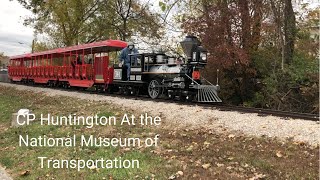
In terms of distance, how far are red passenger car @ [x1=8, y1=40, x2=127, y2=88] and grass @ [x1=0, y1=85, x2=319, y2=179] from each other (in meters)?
9.17

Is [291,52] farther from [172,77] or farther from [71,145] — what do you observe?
[71,145]

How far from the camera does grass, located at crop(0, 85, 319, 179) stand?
6012mm

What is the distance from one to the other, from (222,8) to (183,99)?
4.97 metres

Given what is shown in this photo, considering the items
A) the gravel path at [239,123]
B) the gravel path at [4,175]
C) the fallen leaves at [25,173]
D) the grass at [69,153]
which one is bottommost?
the gravel path at [4,175]

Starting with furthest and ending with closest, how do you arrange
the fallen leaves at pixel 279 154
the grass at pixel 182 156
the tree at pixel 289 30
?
1. the tree at pixel 289 30
2. the fallen leaves at pixel 279 154
3. the grass at pixel 182 156

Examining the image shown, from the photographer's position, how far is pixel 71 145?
9.26 m

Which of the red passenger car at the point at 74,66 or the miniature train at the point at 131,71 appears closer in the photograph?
the miniature train at the point at 131,71

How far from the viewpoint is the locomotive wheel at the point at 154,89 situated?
51.6ft

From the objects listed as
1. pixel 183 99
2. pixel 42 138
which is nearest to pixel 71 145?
pixel 42 138

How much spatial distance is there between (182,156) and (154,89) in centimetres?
917

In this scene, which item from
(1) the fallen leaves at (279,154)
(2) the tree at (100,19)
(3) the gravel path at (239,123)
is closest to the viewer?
(1) the fallen leaves at (279,154)

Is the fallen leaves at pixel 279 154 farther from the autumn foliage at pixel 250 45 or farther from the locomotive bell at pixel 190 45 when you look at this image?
the autumn foliage at pixel 250 45

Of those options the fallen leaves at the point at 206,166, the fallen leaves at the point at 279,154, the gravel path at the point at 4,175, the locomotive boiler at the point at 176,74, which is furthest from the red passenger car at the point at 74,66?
the fallen leaves at the point at 279,154

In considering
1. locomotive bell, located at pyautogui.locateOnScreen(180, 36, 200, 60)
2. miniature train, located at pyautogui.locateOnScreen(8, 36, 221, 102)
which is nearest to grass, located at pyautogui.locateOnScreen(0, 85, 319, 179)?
miniature train, located at pyautogui.locateOnScreen(8, 36, 221, 102)
